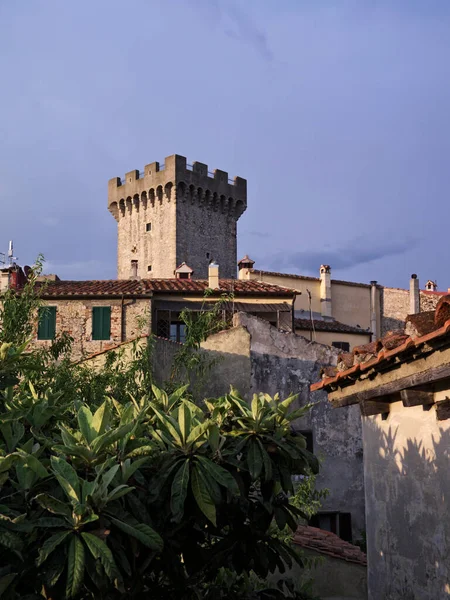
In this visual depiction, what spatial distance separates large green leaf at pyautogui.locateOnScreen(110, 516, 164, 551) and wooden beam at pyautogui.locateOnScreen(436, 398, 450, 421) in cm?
266

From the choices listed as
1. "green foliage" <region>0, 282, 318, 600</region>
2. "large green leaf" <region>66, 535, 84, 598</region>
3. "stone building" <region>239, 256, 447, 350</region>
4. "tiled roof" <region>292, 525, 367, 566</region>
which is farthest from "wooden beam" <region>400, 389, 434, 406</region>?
"stone building" <region>239, 256, 447, 350</region>

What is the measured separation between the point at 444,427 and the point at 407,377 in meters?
0.48

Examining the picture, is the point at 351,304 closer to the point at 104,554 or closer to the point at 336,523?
the point at 336,523

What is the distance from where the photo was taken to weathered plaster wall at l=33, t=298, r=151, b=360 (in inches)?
845

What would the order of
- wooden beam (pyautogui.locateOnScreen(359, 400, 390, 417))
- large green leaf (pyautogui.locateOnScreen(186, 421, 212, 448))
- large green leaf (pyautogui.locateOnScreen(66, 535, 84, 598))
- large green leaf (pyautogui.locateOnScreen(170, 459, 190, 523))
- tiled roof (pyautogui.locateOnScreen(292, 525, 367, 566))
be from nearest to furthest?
1. large green leaf (pyautogui.locateOnScreen(66, 535, 84, 598))
2. large green leaf (pyautogui.locateOnScreen(170, 459, 190, 523))
3. large green leaf (pyautogui.locateOnScreen(186, 421, 212, 448))
4. wooden beam (pyautogui.locateOnScreen(359, 400, 390, 417))
5. tiled roof (pyautogui.locateOnScreen(292, 525, 367, 566))

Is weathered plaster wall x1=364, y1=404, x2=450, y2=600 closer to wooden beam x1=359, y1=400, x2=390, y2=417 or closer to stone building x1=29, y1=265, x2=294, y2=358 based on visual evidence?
wooden beam x1=359, y1=400, x2=390, y2=417

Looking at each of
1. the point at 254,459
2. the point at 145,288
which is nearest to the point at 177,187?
the point at 145,288

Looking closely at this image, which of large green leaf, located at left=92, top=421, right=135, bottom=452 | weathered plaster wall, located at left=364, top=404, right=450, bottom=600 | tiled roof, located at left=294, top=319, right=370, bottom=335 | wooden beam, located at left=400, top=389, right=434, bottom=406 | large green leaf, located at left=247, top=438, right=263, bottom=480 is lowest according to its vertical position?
weathered plaster wall, located at left=364, top=404, right=450, bottom=600

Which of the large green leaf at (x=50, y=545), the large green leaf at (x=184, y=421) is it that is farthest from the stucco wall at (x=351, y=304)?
the large green leaf at (x=50, y=545)

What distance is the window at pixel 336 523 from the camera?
17578mm

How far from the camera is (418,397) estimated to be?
216 inches

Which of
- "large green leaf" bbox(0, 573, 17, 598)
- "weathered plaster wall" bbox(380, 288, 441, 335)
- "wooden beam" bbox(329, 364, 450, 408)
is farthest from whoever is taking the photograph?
"weathered plaster wall" bbox(380, 288, 441, 335)

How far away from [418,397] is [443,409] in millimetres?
214

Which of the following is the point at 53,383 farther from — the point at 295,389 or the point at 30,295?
the point at 295,389
